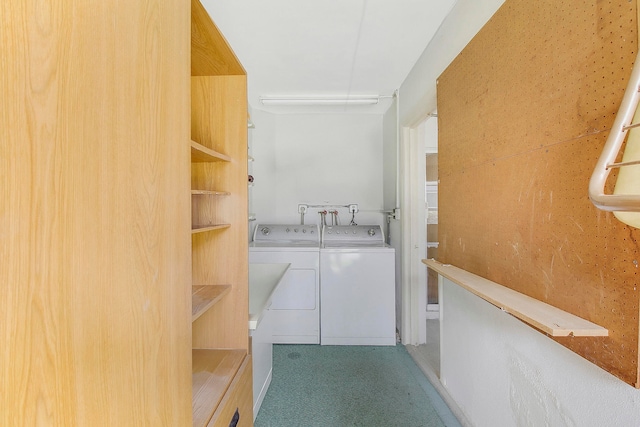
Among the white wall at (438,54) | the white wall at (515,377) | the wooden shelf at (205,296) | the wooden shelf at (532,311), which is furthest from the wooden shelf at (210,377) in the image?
the white wall at (438,54)

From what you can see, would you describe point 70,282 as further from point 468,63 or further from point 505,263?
point 468,63

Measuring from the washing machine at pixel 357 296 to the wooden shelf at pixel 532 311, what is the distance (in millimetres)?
1379

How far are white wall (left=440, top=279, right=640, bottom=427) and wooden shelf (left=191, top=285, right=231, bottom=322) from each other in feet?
4.04

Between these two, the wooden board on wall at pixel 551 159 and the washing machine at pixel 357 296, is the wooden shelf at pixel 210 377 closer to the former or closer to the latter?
the wooden board on wall at pixel 551 159

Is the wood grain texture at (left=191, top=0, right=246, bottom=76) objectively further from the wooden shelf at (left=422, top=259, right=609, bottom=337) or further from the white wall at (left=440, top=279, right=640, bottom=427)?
the white wall at (left=440, top=279, right=640, bottom=427)

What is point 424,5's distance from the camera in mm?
1635

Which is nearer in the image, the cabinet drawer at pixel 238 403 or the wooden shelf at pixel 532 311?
the wooden shelf at pixel 532 311

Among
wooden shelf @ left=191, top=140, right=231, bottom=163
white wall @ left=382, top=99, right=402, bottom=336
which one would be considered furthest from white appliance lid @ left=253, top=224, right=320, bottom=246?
wooden shelf @ left=191, top=140, right=231, bottom=163

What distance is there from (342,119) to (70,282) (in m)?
3.33

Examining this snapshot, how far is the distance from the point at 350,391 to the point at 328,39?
248 cm

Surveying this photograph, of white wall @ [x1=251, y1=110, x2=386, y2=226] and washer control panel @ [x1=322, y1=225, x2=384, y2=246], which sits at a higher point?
white wall @ [x1=251, y1=110, x2=386, y2=226]

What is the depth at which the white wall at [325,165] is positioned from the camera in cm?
344

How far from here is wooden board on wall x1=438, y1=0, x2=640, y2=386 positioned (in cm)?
72

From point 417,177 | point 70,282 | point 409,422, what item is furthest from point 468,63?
point 409,422
